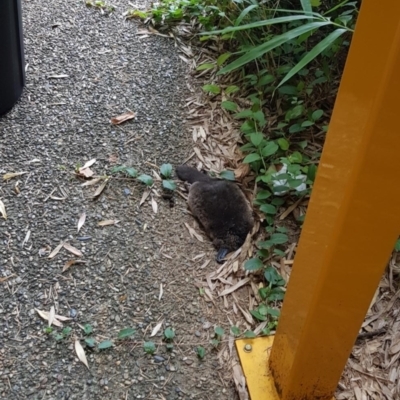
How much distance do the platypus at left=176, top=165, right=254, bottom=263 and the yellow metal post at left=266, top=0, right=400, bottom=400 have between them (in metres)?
0.44

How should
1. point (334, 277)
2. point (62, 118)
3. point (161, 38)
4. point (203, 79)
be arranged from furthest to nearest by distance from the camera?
point (161, 38)
point (203, 79)
point (62, 118)
point (334, 277)

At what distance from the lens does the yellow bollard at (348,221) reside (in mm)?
790

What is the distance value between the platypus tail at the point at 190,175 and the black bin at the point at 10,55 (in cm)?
65

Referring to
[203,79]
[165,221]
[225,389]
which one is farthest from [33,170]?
[225,389]

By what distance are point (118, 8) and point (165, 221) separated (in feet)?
4.08

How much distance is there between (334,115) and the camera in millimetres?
897

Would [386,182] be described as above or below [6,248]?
above

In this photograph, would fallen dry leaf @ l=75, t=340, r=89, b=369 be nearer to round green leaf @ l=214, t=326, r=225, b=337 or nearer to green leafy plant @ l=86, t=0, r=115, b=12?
round green leaf @ l=214, t=326, r=225, b=337

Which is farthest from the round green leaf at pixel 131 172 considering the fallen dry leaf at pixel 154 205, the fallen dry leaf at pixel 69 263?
the fallen dry leaf at pixel 69 263

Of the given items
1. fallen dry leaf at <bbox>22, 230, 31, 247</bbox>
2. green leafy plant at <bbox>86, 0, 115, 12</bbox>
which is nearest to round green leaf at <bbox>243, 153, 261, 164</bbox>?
fallen dry leaf at <bbox>22, 230, 31, 247</bbox>

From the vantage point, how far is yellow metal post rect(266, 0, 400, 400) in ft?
2.59

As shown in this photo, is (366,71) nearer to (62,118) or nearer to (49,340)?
(49,340)

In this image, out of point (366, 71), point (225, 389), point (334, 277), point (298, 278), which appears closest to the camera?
point (366, 71)

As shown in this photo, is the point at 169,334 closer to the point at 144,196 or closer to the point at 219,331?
the point at 219,331
